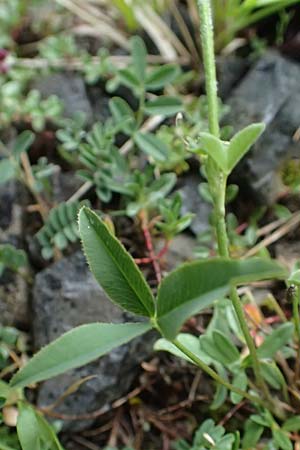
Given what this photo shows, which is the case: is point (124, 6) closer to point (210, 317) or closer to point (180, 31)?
point (180, 31)

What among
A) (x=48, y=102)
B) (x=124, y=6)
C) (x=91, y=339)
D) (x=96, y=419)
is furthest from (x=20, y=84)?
(x=91, y=339)

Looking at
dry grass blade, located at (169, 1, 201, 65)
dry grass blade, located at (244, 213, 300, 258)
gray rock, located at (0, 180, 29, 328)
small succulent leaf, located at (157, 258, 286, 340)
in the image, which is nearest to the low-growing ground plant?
small succulent leaf, located at (157, 258, 286, 340)

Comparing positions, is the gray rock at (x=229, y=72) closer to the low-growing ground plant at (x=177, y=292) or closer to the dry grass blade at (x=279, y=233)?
the low-growing ground plant at (x=177, y=292)

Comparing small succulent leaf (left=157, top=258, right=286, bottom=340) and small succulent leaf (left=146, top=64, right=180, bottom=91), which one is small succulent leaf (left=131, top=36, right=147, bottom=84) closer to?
small succulent leaf (left=146, top=64, right=180, bottom=91)

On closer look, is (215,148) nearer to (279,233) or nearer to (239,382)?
(239,382)

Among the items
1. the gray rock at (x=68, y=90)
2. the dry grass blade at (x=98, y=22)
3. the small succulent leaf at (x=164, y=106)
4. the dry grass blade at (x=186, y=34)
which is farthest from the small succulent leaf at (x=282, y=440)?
the dry grass blade at (x=98, y=22)
